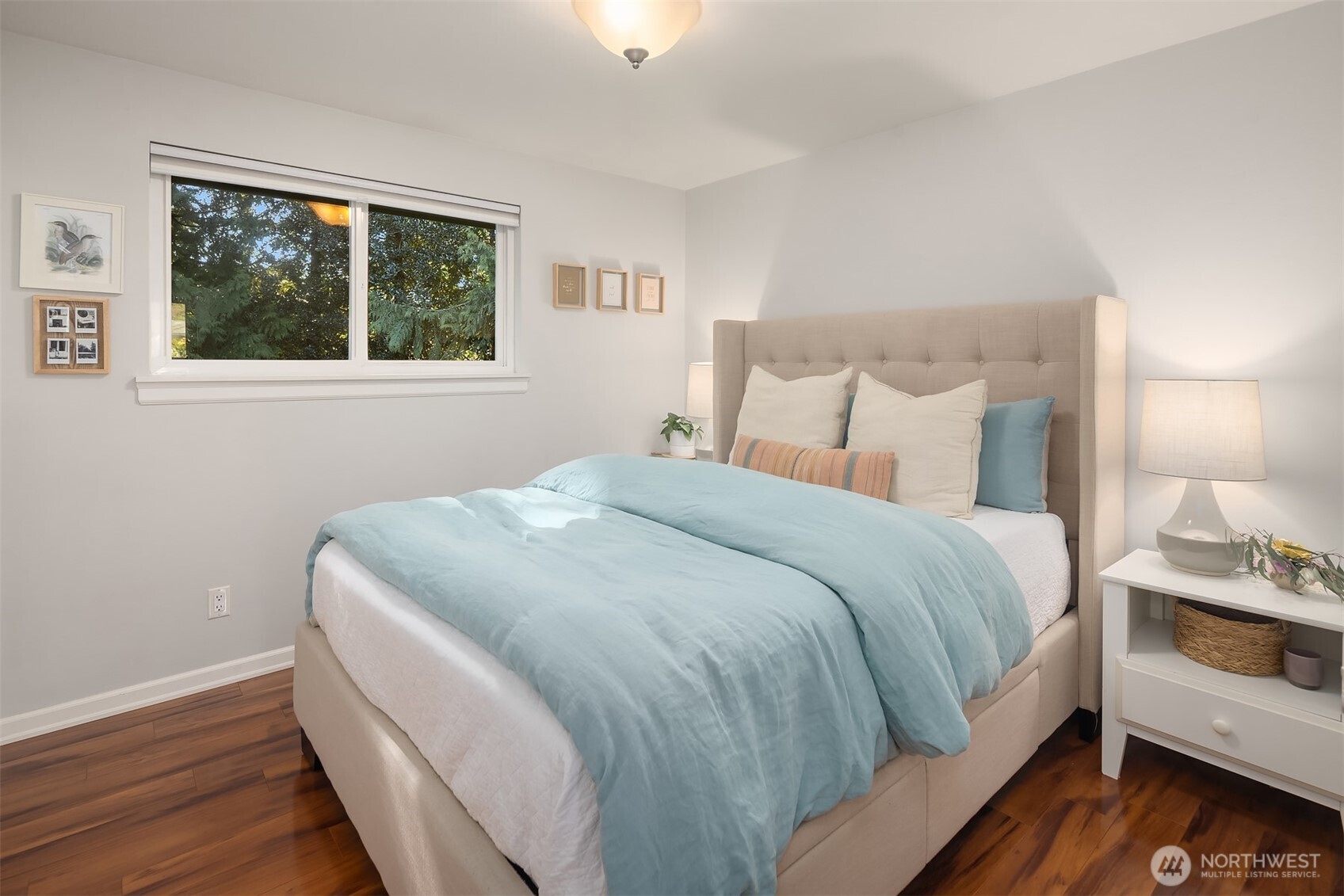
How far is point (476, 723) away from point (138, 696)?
2.10 meters

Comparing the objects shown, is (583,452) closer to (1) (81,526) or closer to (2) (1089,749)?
(1) (81,526)

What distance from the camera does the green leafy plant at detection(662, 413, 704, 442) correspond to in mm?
3848

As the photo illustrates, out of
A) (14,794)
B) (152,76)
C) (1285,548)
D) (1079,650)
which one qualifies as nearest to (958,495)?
(1079,650)

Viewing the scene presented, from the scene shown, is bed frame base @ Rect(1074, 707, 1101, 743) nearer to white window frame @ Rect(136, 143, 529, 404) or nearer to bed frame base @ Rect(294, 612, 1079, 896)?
bed frame base @ Rect(294, 612, 1079, 896)

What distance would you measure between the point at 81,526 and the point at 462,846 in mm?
2124

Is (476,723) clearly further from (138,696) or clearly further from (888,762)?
(138,696)

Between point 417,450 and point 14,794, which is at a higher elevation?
point 417,450

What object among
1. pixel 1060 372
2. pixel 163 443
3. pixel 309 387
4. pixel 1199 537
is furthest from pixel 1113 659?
pixel 163 443

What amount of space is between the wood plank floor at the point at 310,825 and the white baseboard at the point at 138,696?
0.07m

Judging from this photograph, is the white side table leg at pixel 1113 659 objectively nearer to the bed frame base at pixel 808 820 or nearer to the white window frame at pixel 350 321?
the bed frame base at pixel 808 820

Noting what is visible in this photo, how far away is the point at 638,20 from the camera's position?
185 centimetres

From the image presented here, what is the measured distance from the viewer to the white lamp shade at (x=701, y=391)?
3617 mm

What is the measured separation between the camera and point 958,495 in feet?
7.27

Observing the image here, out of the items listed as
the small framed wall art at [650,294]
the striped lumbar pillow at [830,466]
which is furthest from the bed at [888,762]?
the small framed wall art at [650,294]
